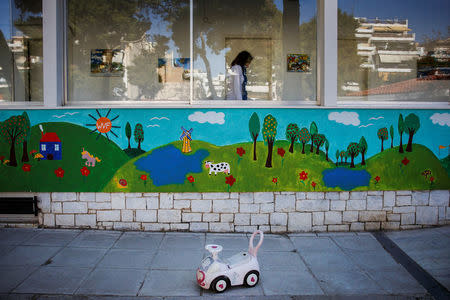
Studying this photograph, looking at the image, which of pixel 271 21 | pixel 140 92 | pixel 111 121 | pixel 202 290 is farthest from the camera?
pixel 271 21

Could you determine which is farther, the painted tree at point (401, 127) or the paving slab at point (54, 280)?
the painted tree at point (401, 127)

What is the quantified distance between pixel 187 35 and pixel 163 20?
1.99 feet

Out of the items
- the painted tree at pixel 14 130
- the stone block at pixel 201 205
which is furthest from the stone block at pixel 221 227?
the painted tree at pixel 14 130

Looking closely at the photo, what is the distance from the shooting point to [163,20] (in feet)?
25.1

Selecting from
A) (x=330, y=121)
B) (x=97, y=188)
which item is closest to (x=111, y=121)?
(x=97, y=188)

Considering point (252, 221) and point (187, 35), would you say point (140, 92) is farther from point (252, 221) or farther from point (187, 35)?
point (252, 221)

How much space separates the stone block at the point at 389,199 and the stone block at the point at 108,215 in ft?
13.9

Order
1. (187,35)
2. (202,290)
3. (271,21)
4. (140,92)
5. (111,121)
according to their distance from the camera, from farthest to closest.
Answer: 1. (271,21)
2. (187,35)
3. (140,92)
4. (111,121)
5. (202,290)

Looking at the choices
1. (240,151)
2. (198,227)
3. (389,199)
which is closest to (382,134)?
(389,199)

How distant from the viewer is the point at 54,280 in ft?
13.5

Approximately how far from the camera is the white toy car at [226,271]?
3.86 metres

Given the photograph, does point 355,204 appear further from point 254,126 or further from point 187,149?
point 187,149

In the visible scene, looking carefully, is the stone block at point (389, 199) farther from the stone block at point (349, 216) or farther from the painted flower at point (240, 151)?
the painted flower at point (240, 151)

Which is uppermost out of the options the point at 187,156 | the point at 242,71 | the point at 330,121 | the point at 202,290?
the point at 242,71
